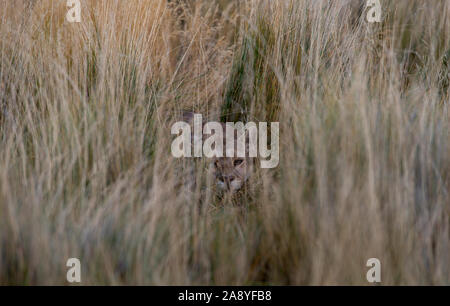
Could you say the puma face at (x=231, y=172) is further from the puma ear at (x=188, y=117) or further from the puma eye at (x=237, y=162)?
the puma ear at (x=188, y=117)

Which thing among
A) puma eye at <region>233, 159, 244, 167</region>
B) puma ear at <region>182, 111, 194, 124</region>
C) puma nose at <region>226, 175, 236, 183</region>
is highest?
puma ear at <region>182, 111, 194, 124</region>

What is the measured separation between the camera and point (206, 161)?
3.04 meters

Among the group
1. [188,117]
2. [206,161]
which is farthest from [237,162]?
[188,117]

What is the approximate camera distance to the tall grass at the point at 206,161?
224 centimetres

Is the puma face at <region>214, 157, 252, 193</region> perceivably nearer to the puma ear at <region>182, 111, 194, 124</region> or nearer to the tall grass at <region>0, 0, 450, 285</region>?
the tall grass at <region>0, 0, 450, 285</region>

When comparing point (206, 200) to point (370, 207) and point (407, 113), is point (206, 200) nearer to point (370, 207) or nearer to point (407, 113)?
point (370, 207)

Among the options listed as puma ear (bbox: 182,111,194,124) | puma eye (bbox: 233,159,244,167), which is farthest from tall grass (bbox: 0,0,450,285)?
puma eye (bbox: 233,159,244,167)

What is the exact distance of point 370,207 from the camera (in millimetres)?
2285

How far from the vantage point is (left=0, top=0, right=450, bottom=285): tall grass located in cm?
224

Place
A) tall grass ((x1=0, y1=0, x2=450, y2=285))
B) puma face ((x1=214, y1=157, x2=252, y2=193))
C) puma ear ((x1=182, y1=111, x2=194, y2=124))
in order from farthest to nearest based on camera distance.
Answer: puma ear ((x1=182, y1=111, x2=194, y2=124)), puma face ((x1=214, y1=157, x2=252, y2=193)), tall grass ((x1=0, y1=0, x2=450, y2=285))

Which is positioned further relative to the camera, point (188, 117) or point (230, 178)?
point (188, 117)

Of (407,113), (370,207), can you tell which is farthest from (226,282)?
(407,113)

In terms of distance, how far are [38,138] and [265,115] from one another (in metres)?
1.31

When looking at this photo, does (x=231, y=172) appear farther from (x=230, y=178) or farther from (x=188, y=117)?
(x=188, y=117)
